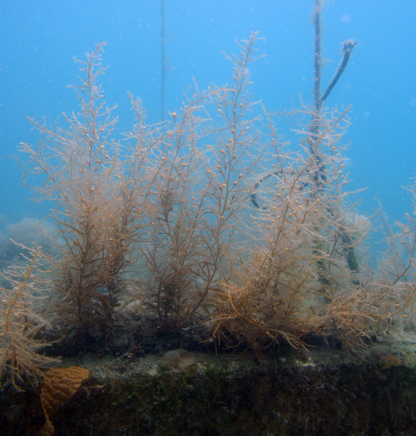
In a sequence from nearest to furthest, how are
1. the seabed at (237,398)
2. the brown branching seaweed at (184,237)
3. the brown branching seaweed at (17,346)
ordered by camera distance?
the brown branching seaweed at (17,346) < the seabed at (237,398) < the brown branching seaweed at (184,237)

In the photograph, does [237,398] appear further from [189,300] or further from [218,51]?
[218,51]

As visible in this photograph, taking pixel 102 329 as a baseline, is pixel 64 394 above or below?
below

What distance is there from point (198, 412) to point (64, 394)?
1288 mm

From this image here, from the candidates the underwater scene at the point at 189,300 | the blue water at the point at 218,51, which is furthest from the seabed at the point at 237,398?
the blue water at the point at 218,51

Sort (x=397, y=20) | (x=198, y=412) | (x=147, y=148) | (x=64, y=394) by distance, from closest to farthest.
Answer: (x=64, y=394), (x=198, y=412), (x=147, y=148), (x=397, y=20)

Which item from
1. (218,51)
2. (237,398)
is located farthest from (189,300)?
(218,51)

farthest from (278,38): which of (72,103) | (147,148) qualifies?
(147,148)

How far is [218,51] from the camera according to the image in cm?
9175

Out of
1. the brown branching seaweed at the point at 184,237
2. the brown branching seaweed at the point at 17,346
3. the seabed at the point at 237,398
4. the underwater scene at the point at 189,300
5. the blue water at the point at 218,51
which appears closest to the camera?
the brown branching seaweed at the point at 17,346

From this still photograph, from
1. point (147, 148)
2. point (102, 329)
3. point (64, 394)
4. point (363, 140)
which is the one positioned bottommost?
point (64, 394)

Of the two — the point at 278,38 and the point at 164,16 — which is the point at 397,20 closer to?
the point at 278,38

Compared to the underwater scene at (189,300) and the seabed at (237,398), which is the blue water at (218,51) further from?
the seabed at (237,398)

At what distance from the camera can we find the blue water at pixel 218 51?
91.4 m

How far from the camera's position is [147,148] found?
316cm
